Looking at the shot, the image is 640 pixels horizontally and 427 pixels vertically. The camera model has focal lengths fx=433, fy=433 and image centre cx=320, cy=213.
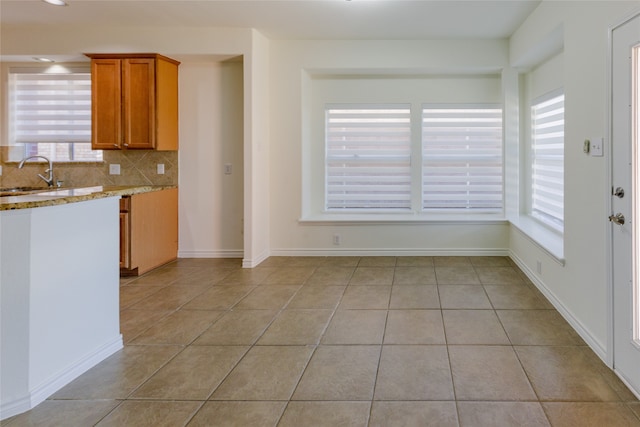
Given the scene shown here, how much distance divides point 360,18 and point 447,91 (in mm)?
1689

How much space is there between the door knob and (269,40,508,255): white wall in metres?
3.00

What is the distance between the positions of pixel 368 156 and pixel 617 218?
358 cm

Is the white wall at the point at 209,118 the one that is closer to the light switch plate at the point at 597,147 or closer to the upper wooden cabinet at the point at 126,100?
the upper wooden cabinet at the point at 126,100

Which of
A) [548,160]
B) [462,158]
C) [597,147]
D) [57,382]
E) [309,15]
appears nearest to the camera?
[57,382]

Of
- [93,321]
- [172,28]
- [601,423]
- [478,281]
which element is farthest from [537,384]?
[172,28]

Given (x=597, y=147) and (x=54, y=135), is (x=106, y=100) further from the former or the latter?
(x=597, y=147)

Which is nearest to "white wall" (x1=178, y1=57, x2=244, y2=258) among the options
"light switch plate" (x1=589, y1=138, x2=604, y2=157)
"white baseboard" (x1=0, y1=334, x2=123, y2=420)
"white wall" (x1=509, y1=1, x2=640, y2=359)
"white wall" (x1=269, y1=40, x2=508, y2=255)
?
"white wall" (x1=269, y1=40, x2=508, y2=255)

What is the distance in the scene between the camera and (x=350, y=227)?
216 inches

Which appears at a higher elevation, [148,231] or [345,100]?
[345,100]

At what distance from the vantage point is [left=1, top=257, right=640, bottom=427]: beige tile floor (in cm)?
197

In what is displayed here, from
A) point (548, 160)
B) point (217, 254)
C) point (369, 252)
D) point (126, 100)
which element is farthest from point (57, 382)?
point (548, 160)

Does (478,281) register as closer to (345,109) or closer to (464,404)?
(464,404)

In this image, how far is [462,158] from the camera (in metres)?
5.57

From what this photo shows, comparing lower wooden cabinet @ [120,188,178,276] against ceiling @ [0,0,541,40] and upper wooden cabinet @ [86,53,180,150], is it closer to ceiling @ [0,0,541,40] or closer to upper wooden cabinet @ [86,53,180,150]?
upper wooden cabinet @ [86,53,180,150]
